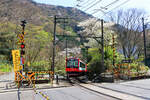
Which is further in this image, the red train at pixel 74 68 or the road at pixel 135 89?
the red train at pixel 74 68

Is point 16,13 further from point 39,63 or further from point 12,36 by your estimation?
point 12,36

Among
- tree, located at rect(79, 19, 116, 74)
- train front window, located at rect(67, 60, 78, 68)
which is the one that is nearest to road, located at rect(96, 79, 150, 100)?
tree, located at rect(79, 19, 116, 74)

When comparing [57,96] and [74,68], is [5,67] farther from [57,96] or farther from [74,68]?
[57,96]

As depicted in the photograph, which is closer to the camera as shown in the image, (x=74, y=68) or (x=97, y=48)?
(x=74, y=68)

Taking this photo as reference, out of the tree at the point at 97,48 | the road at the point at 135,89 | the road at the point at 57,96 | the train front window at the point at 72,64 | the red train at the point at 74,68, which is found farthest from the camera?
the train front window at the point at 72,64

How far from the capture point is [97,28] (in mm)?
36938

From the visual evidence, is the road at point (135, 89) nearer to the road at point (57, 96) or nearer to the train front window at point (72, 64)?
the road at point (57, 96)

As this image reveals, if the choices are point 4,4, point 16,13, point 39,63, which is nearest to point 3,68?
point 39,63

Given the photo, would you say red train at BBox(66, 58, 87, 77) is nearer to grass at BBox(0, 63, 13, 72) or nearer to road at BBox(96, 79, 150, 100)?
road at BBox(96, 79, 150, 100)

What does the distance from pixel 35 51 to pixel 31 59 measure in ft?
4.37

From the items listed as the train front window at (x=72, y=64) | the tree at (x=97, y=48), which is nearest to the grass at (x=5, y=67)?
the train front window at (x=72, y=64)

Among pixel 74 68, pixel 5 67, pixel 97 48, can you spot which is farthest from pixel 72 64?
pixel 5 67

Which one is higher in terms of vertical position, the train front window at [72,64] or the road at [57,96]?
the train front window at [72,64]

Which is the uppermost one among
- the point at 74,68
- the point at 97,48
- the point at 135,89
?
the point at 97,48
